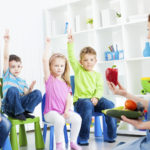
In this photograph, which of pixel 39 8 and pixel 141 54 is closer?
pixel 141 54

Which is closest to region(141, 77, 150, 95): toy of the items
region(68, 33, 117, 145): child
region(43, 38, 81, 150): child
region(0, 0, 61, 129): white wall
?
region(68, 33, 117, 145): child

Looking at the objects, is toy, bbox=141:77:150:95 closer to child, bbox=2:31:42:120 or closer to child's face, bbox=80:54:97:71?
child's face, bbox=80:54:97:71

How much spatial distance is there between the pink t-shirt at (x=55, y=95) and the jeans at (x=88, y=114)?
0.68ft

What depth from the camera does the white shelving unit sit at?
11.6 ft

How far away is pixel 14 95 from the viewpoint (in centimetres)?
270

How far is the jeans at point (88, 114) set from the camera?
2.91 m

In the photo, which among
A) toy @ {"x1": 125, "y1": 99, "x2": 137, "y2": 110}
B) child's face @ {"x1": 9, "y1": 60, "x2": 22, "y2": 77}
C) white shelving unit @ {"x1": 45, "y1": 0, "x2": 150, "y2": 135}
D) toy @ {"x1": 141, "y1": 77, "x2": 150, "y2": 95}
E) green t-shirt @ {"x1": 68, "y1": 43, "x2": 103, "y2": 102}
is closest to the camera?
toy @ {"x1": 125, "y1": 99, "x2": 137, "y2": 110}

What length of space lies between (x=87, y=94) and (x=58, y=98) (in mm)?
412

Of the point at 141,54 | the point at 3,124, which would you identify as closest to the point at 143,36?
the point at 141,54

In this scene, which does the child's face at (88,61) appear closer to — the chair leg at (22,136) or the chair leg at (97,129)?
the chair leg at (97,129)

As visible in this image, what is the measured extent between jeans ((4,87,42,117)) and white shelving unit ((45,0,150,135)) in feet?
3.99

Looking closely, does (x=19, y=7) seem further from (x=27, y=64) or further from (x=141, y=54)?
(x=141, y=54)

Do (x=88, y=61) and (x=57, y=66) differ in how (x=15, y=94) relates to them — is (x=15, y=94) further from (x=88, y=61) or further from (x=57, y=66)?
(x=88, y=61)

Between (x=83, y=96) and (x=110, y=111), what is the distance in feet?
5.43
